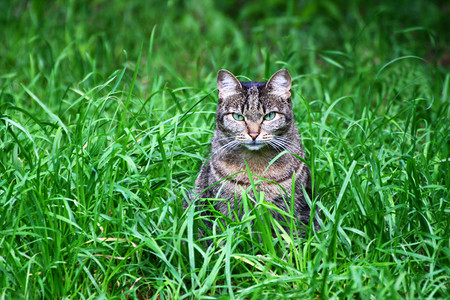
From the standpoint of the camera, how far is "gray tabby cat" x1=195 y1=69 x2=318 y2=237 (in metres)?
2.94

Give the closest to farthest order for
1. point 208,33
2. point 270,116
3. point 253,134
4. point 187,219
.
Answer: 1. point 187,219
2. point 253,134
3. point 270,116
4. point 208,33

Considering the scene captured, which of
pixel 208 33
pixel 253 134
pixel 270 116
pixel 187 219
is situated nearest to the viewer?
pixel 187 219

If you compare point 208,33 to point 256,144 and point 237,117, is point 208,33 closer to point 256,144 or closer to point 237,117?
point 237,117

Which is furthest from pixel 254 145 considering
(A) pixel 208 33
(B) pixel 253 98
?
(A) pixel 208 33

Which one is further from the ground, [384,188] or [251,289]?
[384,188]

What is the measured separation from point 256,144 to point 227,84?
40 centimetres

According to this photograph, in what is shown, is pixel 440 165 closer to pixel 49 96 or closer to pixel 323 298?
pixel 323 298

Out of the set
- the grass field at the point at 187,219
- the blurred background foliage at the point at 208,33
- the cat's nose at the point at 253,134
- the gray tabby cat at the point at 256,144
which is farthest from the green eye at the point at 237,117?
the blurred background foliage at the point at 208,33

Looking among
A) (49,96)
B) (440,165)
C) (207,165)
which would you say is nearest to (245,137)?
(207,165)

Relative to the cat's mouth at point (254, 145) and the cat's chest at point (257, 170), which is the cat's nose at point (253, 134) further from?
the cat's chest at point (257, 170)

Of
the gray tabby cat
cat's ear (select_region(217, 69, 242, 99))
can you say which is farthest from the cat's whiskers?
cat's ear (select_region(217, 69, 242, 99))

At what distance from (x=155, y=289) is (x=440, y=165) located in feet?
5.79

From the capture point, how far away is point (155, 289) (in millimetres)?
2617

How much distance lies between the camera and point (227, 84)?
3061 millimetres
